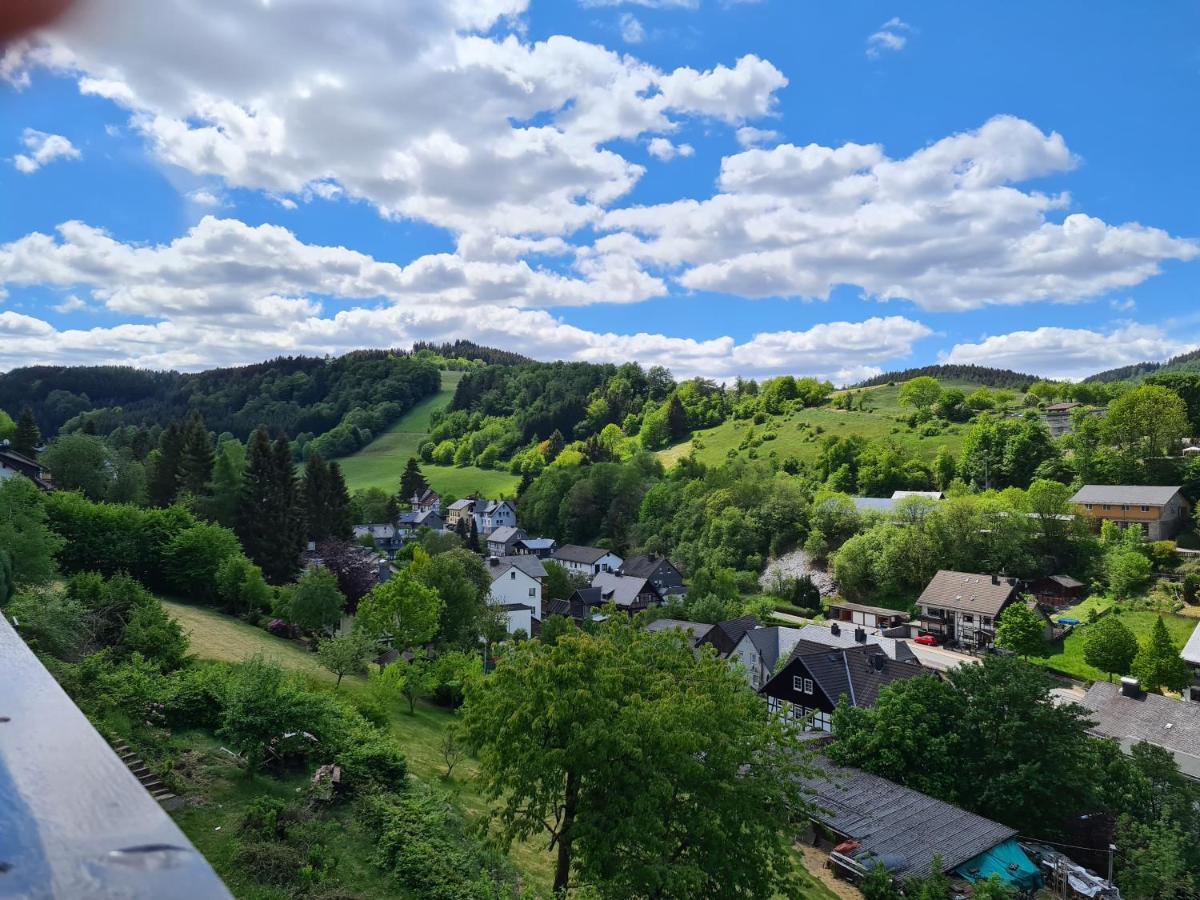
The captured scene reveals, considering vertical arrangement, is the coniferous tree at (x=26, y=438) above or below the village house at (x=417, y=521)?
above

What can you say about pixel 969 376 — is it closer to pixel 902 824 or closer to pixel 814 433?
pixel 814 433

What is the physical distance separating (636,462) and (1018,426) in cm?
4187

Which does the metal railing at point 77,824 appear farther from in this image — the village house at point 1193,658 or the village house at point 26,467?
the village house at point 26,467

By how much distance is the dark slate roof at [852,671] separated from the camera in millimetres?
31422

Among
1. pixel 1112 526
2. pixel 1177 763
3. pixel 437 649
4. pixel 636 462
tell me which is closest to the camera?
pixel 1177 763

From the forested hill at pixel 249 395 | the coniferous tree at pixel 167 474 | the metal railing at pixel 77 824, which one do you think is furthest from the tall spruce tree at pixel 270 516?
the forested hill at pixel 249 395

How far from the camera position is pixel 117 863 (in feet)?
3.72

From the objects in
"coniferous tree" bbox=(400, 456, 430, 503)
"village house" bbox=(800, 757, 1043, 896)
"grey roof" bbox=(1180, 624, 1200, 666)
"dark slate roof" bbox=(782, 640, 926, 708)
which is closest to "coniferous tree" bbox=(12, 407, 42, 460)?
"coniferous tree" bbox=(400, 456, 430, 503)

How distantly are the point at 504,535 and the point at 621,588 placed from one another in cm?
2465

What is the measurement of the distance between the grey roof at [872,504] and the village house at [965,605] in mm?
12967

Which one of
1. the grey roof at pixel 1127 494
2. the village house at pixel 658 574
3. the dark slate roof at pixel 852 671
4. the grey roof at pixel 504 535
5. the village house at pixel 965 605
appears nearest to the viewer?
the dark slate roof at pixel 852 671

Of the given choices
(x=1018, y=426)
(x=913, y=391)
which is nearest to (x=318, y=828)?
(x=1018, y=426)

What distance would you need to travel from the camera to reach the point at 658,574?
62.9 metres

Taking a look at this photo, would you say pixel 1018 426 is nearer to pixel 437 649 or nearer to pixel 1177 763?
pixel 1177 763
